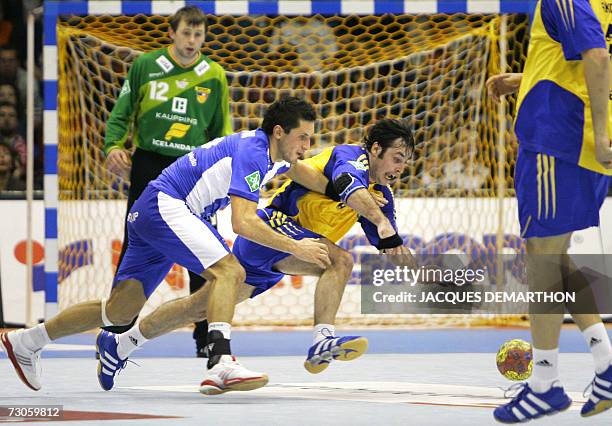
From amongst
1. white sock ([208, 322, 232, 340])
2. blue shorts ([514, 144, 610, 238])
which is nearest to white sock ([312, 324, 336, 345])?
white sock ([208, 322, 232, 340])

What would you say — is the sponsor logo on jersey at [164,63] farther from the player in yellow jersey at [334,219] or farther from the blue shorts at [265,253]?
the blue shorts at [265,253]

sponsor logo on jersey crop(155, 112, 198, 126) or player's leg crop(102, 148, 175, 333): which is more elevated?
sponsor logo on jersey crop(155, 112, 198, 126)

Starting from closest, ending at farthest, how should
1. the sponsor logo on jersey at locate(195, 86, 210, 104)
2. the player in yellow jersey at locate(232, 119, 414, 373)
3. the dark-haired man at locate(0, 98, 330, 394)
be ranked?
the dark-haired man at locate(0, 98, 330, 394) < the player in yellow jersey at locate(232, 119, 414, 373) < the sponsor logo on jersey at locate(195, 86, 210, 104)

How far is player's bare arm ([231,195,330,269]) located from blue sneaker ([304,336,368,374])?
0.40 m

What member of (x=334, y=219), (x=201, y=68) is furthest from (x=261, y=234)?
(x=201, y=68)

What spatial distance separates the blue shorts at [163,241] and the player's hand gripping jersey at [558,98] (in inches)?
67.0

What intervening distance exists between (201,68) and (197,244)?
7.14 feet

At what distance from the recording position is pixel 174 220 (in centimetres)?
553

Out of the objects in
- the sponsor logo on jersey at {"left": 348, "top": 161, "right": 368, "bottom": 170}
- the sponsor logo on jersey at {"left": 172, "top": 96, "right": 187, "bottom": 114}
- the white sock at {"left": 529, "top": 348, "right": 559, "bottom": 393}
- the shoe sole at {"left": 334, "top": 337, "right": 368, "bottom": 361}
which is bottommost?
the shoe sole at {"left": 334, "top": 337, "right": 368, "bottom": 361}

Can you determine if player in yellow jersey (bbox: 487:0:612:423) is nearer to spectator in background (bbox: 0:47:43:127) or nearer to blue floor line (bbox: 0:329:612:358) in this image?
blue floor line (bbox: 0:329:612:358)

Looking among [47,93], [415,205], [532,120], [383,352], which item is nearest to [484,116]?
[415,205]

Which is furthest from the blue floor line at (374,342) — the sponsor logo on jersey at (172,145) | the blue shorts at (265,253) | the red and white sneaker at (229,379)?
the red and white sneaker at (229,379)

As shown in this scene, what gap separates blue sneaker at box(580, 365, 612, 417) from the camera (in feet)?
14.0

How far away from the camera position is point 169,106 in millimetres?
7227
